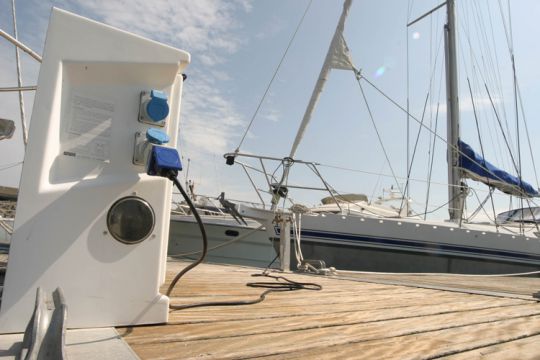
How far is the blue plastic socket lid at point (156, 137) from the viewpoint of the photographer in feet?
4.16

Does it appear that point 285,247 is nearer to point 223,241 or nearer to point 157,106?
point 157,106

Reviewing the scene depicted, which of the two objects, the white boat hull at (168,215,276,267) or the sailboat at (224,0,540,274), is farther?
the white boat hull at (168,215,276,267)

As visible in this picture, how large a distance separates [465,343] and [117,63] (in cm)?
161

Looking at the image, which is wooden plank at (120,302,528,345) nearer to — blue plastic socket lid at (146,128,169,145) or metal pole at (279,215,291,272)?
blue plastic socket lid at (146,128,169,145)

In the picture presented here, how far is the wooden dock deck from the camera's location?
1118 mm

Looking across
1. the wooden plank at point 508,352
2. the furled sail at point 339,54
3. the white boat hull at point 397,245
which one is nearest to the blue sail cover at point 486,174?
the white boat hull at point 397,245

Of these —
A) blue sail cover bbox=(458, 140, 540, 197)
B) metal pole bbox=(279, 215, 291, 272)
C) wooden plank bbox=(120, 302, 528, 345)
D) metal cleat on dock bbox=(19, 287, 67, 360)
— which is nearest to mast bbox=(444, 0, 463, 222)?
blue sail cover bbox=(458, 140, 540, 197)

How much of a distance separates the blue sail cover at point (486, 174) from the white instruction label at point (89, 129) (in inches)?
381

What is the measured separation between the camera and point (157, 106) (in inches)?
52.6

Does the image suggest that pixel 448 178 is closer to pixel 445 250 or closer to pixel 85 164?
pixel 445 250

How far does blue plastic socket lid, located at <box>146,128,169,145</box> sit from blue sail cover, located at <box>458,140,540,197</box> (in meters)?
9.58

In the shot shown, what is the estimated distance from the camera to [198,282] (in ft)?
8.47

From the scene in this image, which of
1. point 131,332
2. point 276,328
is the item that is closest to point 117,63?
point 131,332

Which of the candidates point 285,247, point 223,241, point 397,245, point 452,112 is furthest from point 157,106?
point 452,112
